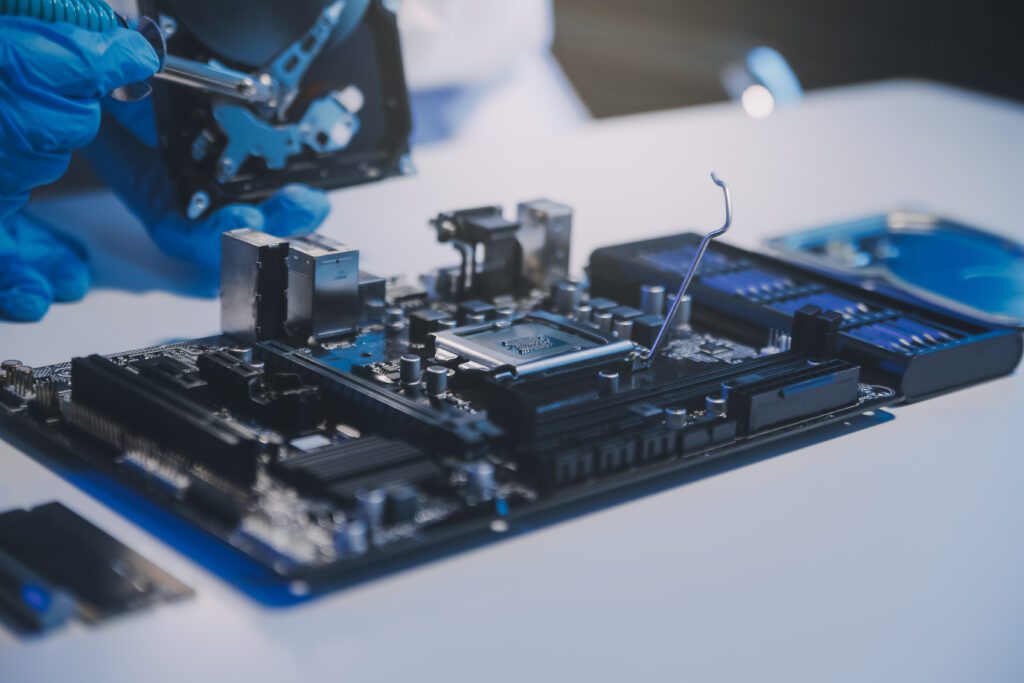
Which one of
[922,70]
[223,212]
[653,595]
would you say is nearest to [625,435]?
[653,595]

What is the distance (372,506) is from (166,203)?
1.34 metres

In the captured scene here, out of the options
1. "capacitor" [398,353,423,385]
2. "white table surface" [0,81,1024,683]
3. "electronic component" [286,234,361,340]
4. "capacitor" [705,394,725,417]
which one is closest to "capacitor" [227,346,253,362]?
"electronic component" [286,234,361,340]

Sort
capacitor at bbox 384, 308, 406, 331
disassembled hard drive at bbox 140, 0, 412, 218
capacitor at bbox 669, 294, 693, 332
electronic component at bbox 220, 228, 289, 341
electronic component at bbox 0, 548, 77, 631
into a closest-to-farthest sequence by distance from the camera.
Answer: electronic component at bbox 0, 548, 77, 631, electronic component at bbox 220, 228, 289, 341, capacitor at bbox 384, 308, 406, 331, capacitor at bbox 669, 294, 693, 332, disassembled hard drive at bbox 140, 0, 412, 218

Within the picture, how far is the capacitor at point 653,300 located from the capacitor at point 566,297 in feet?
0.42

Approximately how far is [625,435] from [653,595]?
0.27m

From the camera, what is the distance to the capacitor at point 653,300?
8.10 ft

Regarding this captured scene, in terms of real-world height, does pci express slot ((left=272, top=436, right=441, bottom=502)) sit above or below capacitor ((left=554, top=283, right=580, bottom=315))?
below

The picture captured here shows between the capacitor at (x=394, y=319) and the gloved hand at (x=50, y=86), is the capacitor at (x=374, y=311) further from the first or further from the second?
the gloved hand at (x=50, y=86)

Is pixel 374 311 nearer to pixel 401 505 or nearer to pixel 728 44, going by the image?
pixel 401 505

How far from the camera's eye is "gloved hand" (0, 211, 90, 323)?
2.46m

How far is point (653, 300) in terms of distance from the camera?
247 centimetres

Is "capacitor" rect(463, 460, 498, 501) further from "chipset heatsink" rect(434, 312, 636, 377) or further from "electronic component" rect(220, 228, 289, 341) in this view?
"electronic component" rect(220, 228, 289, 341)

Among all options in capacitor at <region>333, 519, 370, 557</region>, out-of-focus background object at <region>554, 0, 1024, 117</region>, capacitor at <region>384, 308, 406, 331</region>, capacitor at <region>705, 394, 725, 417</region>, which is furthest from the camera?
out-of-focus background object at <region>554, 0, 1024, 117</region>

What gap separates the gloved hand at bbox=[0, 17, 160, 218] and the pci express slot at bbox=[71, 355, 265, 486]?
50cm
